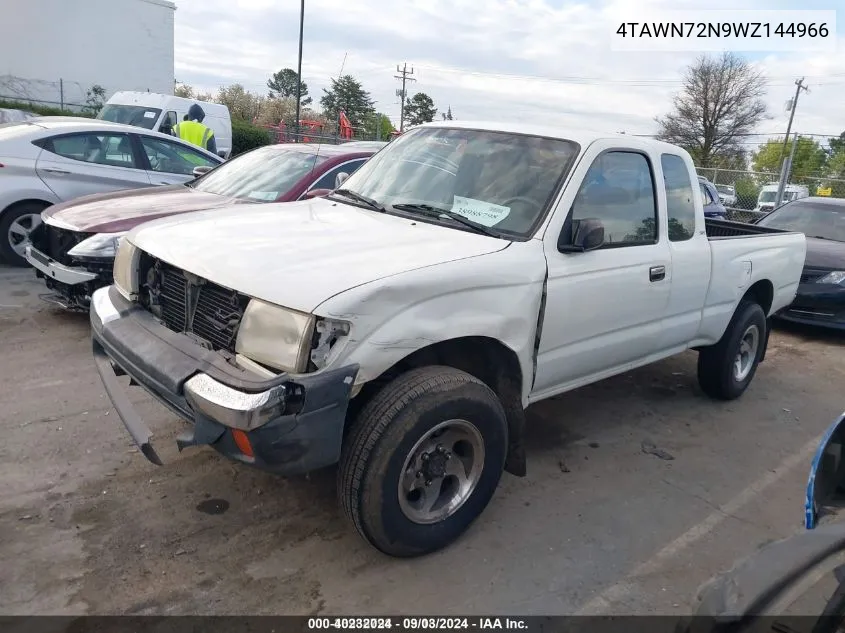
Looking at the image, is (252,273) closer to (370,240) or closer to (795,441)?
(370,240)

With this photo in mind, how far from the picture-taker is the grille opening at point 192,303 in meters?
2.85

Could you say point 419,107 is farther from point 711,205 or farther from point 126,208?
point 126,208

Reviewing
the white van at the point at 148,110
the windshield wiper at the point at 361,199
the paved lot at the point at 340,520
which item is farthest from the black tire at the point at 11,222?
the white van at the point at 148,110

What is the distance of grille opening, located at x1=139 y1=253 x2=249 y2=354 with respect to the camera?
2850 mm

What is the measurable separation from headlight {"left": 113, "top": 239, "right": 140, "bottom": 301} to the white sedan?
4.06 metres

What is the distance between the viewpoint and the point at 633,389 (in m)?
5.61

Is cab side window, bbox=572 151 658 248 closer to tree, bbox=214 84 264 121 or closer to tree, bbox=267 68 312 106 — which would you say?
tree, bbox=214 84 264 121

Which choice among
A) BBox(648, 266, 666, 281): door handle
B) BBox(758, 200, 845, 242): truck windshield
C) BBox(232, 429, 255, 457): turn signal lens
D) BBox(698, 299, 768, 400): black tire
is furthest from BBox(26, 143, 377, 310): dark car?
BBox(758, 200, 845, 242): truck windshield

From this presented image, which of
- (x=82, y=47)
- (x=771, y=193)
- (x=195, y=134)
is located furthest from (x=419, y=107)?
(x=195, y=134)

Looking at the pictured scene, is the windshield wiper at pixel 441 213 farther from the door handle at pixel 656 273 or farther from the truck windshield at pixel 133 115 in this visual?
the truck windshield at pixel 133 115

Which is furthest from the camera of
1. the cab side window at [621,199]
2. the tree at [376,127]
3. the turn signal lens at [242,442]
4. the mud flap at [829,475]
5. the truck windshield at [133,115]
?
the tree at [376,127]

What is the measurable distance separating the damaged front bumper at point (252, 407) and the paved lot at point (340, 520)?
1.83ft

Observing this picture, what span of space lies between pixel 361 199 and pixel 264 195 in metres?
2.45

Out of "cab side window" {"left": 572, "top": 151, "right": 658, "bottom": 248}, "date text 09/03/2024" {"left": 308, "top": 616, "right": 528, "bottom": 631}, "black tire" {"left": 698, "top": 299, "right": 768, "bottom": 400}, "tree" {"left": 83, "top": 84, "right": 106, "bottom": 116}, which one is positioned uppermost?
"tree" {"left": 83, "top": 84, "right": 106, "bottom": 116}
